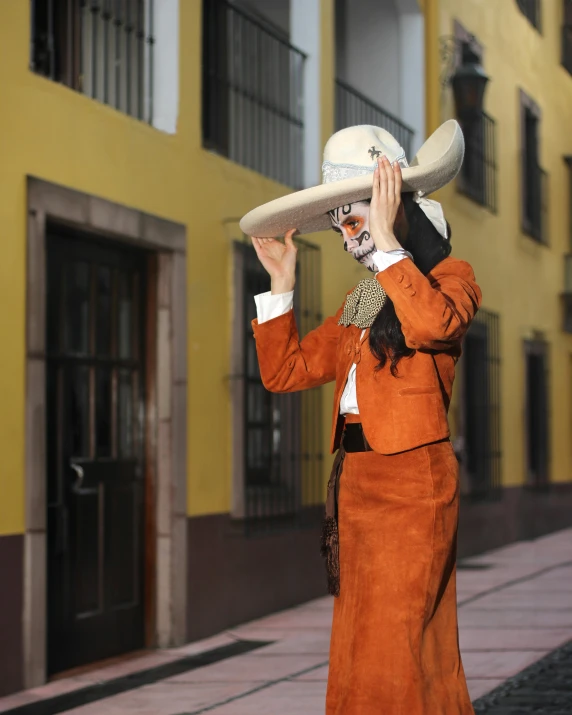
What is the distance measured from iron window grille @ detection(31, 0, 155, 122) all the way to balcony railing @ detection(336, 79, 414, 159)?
2.97 meters

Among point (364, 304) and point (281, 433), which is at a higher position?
point (364, 304)

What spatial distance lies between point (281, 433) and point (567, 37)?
37.3 feet

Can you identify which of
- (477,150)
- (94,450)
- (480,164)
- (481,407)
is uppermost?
(477,150)

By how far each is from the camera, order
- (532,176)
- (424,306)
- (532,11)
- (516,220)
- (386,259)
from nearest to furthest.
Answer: (424,306), (386,259), (516,220), (532,176), (532,11)

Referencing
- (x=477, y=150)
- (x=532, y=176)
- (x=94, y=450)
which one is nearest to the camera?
(x=94, y=450)

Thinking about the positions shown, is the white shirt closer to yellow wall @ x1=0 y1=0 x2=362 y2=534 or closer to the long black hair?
the long black hair

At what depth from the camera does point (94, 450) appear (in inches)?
288

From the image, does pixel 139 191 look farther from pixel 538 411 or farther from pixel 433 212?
pixel 538 411

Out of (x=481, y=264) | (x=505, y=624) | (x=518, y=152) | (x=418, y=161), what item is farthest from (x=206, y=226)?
(x=518, y=152)

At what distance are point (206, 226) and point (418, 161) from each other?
4635 mm

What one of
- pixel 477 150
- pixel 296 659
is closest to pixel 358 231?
pixel 296 659

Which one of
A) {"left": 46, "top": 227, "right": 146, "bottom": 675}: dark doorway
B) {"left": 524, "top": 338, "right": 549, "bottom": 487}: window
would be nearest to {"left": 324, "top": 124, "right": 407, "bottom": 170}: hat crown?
{"left": 46, "top": 227, "right": 146, "bottom": 675}: dark doorway

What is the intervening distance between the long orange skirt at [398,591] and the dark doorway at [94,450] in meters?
3.54

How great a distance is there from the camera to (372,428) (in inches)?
138
